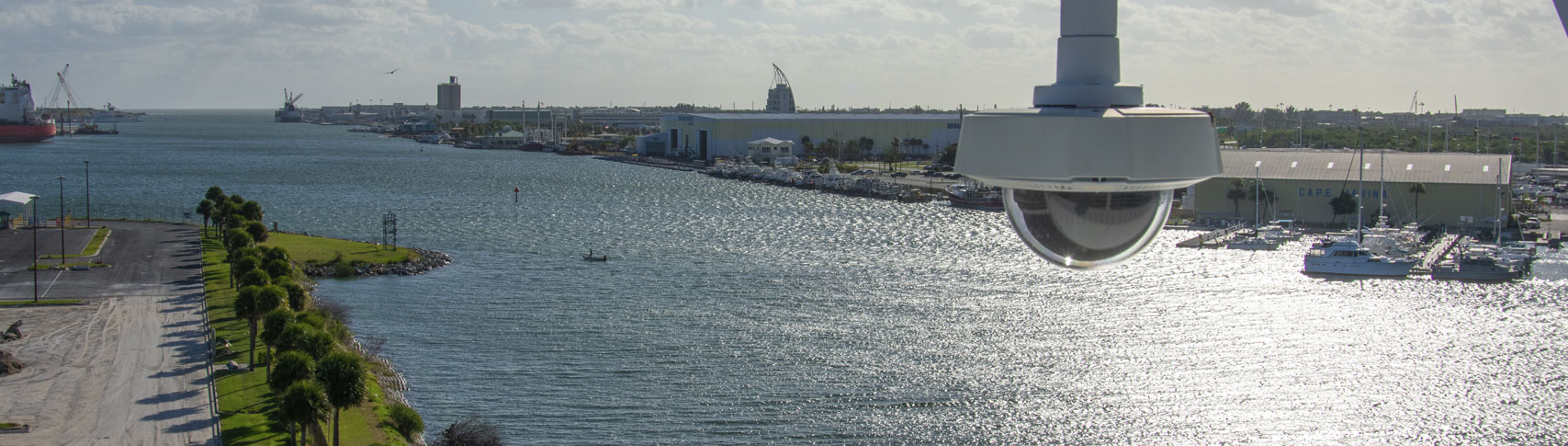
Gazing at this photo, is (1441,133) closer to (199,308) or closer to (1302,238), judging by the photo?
(1302,238)

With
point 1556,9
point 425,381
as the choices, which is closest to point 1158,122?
point 1556,9

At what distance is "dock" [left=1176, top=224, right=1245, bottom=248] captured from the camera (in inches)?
1128

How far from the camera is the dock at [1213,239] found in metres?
28.6

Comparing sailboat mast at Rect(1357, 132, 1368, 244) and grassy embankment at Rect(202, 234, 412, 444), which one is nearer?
grassy embankment at Rect(202, 234, 412, 444)

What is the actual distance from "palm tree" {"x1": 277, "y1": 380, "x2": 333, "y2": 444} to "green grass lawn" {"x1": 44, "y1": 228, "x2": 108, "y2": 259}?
15.1 m

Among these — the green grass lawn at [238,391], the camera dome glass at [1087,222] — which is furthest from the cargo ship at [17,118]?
the camera dome glass at [1087,222]

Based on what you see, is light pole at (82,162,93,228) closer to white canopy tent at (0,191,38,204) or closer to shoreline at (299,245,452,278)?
white canopy tent at (0,191,38,204)

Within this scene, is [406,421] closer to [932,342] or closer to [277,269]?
[277,269]

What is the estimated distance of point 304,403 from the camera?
1063 cm

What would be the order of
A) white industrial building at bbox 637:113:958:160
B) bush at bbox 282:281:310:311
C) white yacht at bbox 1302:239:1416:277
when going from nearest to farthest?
bush at bbox 282:281:310:311 < white yacht at bbox 1302:239:1416:277 < white industrial building at bbox 637:113:958:160

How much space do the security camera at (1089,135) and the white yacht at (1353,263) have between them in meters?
25.3

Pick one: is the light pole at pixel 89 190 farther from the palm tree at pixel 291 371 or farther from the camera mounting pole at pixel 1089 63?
the camera mounting pole at pixel 1089 63

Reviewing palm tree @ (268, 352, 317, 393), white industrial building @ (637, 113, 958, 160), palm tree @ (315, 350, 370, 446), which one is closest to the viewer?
palm tree @ (315, 350, 370, 446)

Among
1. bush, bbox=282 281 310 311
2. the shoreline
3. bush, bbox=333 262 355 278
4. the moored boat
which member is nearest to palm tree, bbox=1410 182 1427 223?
the moored boat
